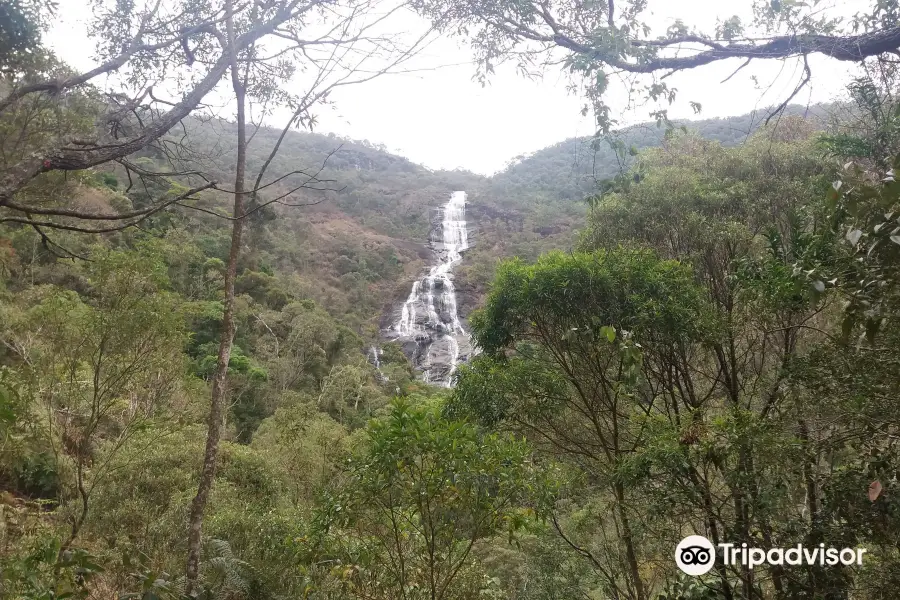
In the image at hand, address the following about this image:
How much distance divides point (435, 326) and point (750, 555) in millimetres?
22921

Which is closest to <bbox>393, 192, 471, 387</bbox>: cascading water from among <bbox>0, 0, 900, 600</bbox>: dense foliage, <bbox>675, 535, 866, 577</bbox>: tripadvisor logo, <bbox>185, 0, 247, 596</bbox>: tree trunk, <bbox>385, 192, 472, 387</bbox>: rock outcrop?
<bbox>385, 192, 472, 387</bbox>: rock outcrop

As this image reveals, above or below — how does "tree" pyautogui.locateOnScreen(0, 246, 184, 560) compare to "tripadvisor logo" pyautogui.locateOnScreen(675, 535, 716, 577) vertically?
above

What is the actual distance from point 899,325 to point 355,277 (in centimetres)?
2905

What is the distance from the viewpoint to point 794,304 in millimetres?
3545

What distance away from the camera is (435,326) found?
26.0 meters

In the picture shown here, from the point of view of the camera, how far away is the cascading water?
22.8m

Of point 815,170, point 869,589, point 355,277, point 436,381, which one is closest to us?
point 869,589

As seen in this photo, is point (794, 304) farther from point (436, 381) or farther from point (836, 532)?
point (436, 381)

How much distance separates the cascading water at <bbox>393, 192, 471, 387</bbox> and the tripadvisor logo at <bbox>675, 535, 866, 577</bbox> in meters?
16.3

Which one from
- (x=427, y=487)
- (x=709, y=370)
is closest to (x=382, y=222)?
(x=709, y=370)

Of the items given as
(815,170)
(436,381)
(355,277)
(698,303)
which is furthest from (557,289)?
(355,277)

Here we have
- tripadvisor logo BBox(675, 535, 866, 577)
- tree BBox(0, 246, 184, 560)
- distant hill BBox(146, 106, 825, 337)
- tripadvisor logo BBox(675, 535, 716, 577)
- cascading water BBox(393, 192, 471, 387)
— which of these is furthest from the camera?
distant hill BBox(146, 106, 825, 337)

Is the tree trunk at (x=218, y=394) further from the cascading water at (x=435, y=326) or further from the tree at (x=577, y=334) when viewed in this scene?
the cascading water at (x=435, y=326)

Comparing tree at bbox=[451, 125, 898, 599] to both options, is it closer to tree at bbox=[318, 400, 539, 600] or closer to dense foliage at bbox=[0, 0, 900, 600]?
dense foliage at bbox=[0, 0, 900, 600]
